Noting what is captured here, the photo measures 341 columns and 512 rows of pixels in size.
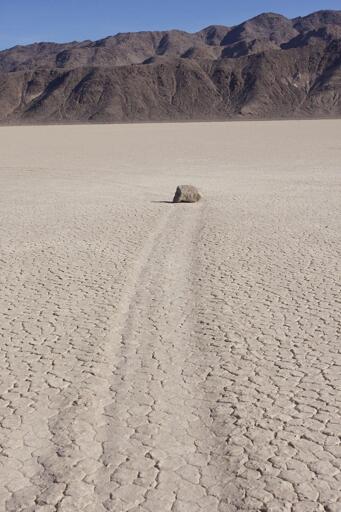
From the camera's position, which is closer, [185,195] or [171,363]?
[171,363]

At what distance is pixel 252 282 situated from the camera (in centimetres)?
831

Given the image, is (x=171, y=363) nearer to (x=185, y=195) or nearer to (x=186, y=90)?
(x=185, y=195)

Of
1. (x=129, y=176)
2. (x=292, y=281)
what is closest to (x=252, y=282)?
(x=292, y=281)

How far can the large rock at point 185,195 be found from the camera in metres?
14.7

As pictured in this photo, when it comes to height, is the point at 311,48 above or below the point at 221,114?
above

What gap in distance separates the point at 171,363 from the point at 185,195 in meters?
9.31

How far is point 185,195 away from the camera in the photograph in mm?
14742

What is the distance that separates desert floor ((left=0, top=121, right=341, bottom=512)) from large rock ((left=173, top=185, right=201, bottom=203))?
154 cm

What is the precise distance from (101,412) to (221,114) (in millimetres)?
96072

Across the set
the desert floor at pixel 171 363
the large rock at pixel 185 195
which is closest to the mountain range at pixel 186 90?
the large rock at pixel 185 195

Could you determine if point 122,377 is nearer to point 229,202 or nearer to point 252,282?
point 252,282

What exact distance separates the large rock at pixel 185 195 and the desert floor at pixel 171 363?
154cm

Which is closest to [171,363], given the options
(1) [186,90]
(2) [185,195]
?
(2) [185,195]

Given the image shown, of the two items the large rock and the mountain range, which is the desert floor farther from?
the mountain range
